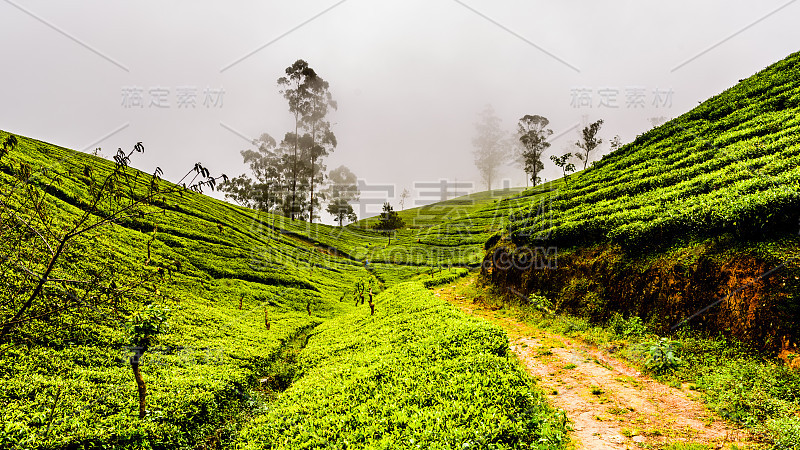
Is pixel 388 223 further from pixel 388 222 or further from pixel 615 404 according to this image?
pixel 615 404

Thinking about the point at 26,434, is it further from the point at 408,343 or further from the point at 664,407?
the point at 664,407

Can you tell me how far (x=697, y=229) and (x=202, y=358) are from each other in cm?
2392

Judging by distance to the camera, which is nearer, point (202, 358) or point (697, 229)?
point (697, 229)

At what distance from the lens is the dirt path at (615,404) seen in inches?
324

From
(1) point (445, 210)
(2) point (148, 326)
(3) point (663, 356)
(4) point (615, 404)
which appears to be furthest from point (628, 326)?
(1) point (445, 210)

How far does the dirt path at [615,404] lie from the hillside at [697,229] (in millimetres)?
3500

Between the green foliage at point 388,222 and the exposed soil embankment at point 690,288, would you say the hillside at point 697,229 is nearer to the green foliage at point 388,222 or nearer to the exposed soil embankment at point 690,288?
the exposed soil embankment at point 690,288

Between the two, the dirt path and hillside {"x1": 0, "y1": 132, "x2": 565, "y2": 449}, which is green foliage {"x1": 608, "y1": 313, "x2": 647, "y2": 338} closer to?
the dirt path

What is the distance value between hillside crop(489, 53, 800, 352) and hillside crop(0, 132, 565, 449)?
6556 millimetres

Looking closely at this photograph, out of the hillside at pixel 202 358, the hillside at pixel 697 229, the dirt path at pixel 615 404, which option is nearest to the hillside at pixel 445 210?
the hillside at pixel 697 229

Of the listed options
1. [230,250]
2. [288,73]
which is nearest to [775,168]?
[230,250]

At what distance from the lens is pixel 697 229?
14289 mm

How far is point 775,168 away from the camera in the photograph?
→ 49.5 ft

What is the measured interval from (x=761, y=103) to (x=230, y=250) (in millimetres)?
47297
